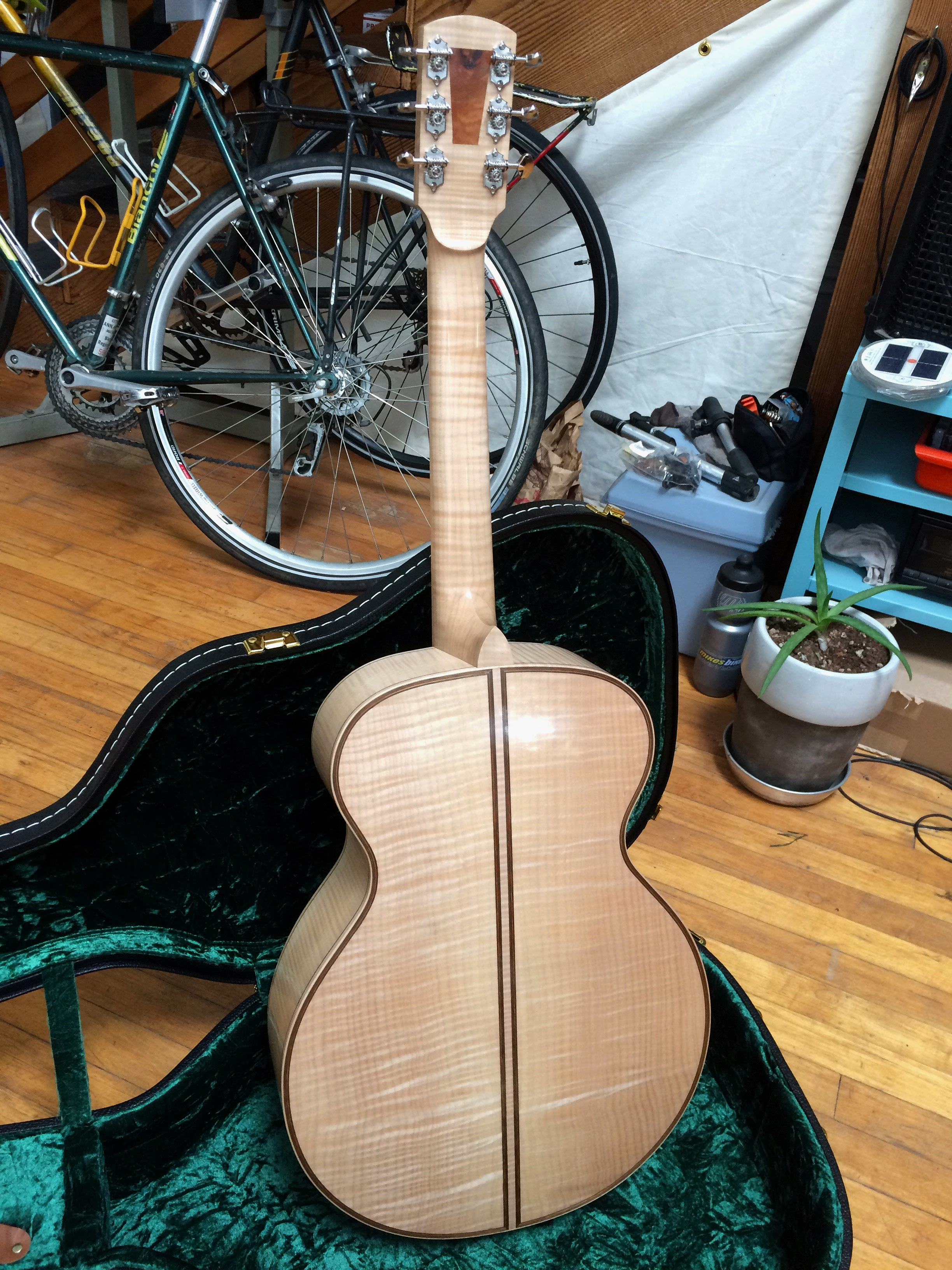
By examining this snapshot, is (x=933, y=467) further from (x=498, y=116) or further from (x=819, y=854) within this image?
(x=498, y=116)

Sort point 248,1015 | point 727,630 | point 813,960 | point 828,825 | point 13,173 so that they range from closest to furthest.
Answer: point 248,1015 → point 813,960 → point 828,825 → point 727,630 → point 13,173

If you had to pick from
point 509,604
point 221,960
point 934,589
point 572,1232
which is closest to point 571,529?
point 509,604

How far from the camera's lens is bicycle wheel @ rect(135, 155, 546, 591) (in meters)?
1.78

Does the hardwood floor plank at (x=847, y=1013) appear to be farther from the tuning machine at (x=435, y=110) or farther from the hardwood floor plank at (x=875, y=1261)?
the tuning machine at (x=435, y=110)

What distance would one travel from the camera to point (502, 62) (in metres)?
0.73

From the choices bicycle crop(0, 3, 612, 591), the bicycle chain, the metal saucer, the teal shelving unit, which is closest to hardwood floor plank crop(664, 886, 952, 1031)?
the metal saucer

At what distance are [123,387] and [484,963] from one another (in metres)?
1.39

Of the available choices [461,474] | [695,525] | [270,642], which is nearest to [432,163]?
[461,474]

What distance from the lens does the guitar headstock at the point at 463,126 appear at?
28.4 inches

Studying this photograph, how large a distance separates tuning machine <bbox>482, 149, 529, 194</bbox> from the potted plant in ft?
2.80

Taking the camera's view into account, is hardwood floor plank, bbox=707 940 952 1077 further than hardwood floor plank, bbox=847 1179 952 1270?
Yes

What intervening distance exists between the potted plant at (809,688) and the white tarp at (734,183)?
0.57 metres

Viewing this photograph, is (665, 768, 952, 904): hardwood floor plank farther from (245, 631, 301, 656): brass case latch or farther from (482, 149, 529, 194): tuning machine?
(482, 149, 529, 194): tuning machine

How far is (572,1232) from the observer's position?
3.08 feet
